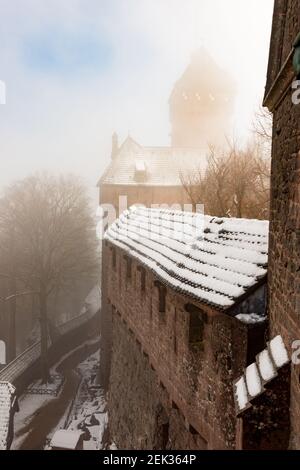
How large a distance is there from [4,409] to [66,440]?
3.38m

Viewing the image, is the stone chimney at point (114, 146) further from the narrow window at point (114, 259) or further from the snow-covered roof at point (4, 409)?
the snow-covered roof at point (4, 409)

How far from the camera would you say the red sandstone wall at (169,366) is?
20.4ft

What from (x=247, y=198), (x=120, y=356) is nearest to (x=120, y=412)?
(x=120, y=356)

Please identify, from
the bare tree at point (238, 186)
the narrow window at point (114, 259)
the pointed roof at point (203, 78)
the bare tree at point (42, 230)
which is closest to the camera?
the narrow window at point (114, 259)

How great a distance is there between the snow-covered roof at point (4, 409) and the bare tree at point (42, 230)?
29.5ft

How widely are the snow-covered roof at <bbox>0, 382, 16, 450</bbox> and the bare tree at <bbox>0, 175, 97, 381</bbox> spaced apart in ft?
29.5

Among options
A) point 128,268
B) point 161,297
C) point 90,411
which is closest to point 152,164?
point 90,411

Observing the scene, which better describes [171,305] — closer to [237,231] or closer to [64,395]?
[237,231]

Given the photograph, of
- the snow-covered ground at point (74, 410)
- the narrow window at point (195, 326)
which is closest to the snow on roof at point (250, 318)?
the narrow window at point (195, 326)

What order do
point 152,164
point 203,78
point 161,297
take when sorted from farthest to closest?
point 203,78, point 152,164, point 161,297

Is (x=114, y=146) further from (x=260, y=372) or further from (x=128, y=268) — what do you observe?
(x=260, y=372)

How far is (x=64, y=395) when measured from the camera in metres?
24.0

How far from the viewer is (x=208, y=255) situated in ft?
25.2
